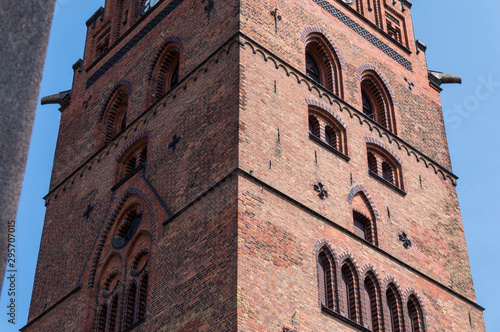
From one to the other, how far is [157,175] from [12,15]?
12495 mm

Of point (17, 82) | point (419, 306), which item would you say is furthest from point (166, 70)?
point (17, 82)

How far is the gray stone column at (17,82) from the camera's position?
11.7 ft

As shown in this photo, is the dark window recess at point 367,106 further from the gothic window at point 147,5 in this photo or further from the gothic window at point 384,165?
the gothic window at point 147,5

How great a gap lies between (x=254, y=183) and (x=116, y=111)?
707cm

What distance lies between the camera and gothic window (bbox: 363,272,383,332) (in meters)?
14.8

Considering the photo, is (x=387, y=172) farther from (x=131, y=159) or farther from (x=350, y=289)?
(x=131, y=159)

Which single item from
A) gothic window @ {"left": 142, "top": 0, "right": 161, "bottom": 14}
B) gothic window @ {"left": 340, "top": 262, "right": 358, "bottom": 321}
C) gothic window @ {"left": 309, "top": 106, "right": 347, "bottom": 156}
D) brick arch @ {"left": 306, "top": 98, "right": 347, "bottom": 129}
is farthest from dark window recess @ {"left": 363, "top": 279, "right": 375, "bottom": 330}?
gothic window @ {"left": 142, "top": 0, "right": 161, "bottom": 14}

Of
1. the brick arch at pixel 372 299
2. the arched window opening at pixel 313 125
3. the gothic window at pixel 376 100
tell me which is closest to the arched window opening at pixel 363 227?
the brick arch at pixel 372 299

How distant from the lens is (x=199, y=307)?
41.9 feet

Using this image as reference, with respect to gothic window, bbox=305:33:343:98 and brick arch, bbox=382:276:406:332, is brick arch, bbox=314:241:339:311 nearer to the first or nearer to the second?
brick arch, bbox=382:276:406:332

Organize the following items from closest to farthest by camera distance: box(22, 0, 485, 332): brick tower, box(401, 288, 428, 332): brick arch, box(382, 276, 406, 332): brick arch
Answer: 1. box(22, 0, 485, 332): brick tower
2. box(382, 276, 406, 332): brick arch
3. box(401, 288, 428, 332): brick arch

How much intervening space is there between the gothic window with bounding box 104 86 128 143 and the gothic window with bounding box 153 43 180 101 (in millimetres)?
1336

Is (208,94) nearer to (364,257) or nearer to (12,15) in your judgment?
(364,257)

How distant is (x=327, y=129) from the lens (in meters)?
17.1
